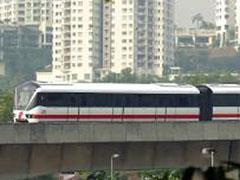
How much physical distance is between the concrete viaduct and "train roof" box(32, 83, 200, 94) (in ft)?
33.7

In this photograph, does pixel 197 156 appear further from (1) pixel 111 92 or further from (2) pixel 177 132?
(1) pixel 111 92

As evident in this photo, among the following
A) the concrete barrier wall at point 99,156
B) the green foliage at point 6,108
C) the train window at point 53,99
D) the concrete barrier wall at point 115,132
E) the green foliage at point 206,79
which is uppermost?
the train window at point 53,99

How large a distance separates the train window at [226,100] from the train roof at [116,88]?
1.36m

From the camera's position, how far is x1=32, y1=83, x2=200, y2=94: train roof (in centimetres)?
3984

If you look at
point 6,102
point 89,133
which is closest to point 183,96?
point 89,133

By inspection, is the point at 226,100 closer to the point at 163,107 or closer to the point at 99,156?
the point at 163,107

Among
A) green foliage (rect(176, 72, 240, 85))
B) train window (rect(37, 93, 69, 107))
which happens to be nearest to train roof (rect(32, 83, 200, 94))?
train window (rect(37, 93, 69, 107))

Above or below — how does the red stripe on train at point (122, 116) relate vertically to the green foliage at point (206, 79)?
above

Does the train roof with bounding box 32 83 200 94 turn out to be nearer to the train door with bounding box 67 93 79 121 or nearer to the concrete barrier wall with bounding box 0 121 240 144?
the train door with bounding box 67 93 79 121

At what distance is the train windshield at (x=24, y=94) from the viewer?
40125 millimetres

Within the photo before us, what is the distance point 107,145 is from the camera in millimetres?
29297

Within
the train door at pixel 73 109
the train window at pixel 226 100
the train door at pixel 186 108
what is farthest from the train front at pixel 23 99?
the train window at pixel 226 100

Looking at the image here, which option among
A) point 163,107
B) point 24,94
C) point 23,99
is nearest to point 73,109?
point 23,99

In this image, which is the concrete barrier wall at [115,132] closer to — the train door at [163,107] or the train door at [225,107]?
the train door at [163,107]
